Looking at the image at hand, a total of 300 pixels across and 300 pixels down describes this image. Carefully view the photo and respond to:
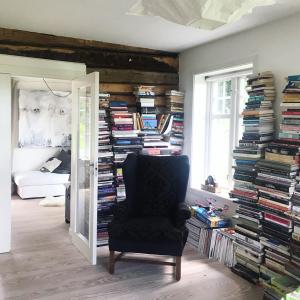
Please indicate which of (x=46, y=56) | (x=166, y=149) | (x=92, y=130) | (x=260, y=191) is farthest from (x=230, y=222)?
(x=46, y=56)

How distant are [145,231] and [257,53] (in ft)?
A: 6.50

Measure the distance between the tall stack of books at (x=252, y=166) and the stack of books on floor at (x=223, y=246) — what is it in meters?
0.16

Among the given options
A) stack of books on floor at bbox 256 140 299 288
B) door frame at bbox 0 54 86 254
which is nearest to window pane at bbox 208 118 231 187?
stack of books on floor at bbox 256 140 299 288

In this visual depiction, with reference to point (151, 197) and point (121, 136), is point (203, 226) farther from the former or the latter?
point (121, 136)

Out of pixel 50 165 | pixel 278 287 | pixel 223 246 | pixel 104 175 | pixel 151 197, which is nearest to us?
pixel 278 287

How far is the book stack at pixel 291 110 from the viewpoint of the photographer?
2.79m

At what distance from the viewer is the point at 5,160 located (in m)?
3.61

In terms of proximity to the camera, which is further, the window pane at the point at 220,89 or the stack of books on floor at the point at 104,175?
the window pane at the point at 220,89

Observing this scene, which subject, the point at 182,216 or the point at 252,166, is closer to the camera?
the point at 252,166

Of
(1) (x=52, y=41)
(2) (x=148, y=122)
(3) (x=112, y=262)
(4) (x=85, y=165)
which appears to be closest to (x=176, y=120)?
(2) (x=148, y=122)

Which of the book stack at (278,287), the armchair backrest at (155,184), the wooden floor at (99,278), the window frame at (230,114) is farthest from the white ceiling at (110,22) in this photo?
the wooden floor at (99,278)

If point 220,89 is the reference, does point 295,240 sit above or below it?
A: below

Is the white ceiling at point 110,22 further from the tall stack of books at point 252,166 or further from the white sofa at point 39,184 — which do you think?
→ the white sofa at point 39,184

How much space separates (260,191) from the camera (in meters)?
3.03
